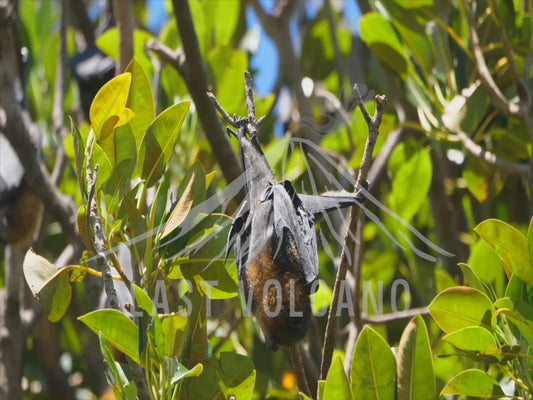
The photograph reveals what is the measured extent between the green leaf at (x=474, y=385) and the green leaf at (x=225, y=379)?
0.35 metres

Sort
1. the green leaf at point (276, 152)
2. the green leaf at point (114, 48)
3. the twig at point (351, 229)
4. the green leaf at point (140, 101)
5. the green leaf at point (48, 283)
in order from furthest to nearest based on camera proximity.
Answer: the green leaf at point (114, 48) < the green leaf at point (276, 152) < the green leaf at point (140, 101) < the green leaf at point (48, 283) < the twig at point (351, 229)

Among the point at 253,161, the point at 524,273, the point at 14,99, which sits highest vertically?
the point at 14,99

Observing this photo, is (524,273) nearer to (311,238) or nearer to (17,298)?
(311,238)

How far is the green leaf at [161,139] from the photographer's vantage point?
5.40ft

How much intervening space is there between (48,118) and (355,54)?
113cm

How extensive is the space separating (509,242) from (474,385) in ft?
0.87

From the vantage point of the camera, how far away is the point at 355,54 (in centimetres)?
324

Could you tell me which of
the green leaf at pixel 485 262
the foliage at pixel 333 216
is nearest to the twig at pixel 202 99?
the foliage at pixel 333 216

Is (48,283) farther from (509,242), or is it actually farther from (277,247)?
(509,242)

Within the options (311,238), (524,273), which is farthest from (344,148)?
(311,238)

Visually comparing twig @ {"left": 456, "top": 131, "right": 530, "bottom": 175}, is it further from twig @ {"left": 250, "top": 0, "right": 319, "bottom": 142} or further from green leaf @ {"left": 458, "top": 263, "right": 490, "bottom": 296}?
green leaf @ {"left": 458, "top": 263, "right": 490, "bottom": 296}

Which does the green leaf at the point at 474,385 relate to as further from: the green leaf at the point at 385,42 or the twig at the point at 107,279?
the green leaf at the point at 385,42

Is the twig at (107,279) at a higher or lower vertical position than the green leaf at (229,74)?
lower

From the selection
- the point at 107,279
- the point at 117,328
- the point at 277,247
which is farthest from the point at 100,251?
the point at 277,247
